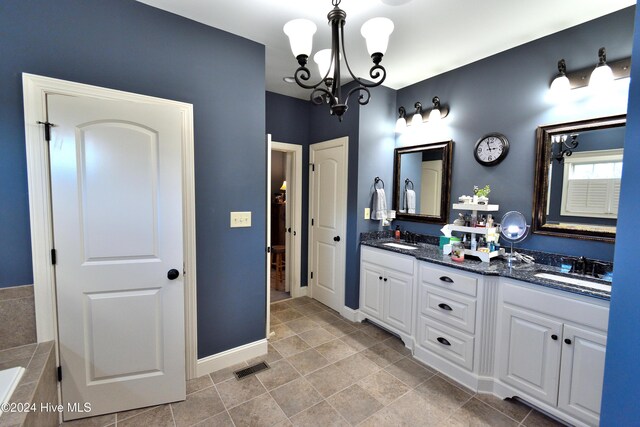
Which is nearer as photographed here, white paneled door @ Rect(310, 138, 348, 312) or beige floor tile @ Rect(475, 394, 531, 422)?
beige floor tile @ Rect(475, 394, 531, 422)

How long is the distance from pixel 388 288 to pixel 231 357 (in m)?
1.60

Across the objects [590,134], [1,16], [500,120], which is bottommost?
[590,134]

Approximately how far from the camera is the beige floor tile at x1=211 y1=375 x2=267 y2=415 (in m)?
1.89

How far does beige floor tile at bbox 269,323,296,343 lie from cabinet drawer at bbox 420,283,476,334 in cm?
137

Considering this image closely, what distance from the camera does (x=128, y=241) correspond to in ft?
5.74

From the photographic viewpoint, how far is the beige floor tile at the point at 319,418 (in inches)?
67.2

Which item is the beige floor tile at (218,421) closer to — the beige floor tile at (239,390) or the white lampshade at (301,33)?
the beige floor tile at (239,390)

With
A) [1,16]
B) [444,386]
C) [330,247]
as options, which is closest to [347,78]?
[330,247]

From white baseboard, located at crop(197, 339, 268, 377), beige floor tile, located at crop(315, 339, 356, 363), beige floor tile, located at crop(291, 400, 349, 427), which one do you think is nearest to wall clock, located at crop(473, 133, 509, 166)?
beige floor tile, located at crop(315, 339, 356, 363)

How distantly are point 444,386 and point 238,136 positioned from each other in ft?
8.43

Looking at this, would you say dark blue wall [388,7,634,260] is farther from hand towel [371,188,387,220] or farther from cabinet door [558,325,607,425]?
cabinet door [558,325,607,425]

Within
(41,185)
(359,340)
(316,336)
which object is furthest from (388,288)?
(41,185)

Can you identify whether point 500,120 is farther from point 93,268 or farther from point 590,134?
point 93,268

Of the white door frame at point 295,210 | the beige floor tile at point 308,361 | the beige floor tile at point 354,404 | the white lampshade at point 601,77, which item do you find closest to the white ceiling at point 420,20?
the white lampshade at point 601,77
